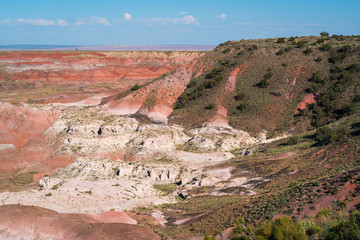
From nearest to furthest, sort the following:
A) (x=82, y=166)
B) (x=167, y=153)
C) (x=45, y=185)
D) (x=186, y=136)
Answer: (x=45, y=185)
(x=82, y=166)
(x=167, y=153)
(x=186, y=136)

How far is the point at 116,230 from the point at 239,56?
48.9 m

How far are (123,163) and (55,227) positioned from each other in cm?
1761

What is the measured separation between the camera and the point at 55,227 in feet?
73.0

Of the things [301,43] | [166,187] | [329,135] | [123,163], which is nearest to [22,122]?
[123,163]

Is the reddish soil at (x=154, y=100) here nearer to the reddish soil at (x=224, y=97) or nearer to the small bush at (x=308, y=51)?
the reddish soil at (x=224, y=97)

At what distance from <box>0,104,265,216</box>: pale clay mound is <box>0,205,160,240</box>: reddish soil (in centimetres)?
335

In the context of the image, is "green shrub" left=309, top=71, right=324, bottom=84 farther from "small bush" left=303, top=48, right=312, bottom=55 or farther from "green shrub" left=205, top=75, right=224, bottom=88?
"green shrub" left=205, top=75, right=224, bottom=88

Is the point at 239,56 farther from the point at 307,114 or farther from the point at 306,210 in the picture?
the point at 306,210

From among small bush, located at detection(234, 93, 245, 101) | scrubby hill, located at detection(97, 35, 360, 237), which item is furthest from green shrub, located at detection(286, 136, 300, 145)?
small bush, located at detection(234, 93, 245, 101)

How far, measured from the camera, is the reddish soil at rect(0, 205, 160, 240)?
21.0 m

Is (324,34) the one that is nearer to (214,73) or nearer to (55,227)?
(214,73)

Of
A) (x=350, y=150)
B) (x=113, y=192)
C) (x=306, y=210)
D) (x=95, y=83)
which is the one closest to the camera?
(x=306, y=210)

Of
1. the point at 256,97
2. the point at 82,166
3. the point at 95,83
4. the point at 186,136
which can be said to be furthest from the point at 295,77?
the point at 95,83

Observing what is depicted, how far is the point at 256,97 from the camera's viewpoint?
53656mm
